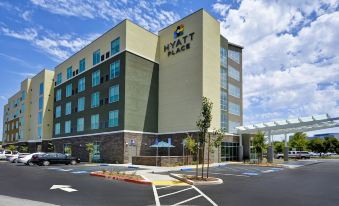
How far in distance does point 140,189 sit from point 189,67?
88.8 feet

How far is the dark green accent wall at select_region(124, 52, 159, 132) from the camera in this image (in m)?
41.6

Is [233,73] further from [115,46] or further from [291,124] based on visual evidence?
[115,46]

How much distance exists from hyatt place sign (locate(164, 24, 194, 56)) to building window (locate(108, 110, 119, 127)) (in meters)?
11.4

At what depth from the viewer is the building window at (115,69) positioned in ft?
143

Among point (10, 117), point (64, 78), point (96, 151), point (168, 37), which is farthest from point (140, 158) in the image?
point (10, 117)

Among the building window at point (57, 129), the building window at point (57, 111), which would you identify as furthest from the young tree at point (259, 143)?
the building window at point (57, 111)

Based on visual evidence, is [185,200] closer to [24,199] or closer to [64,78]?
[24,199]

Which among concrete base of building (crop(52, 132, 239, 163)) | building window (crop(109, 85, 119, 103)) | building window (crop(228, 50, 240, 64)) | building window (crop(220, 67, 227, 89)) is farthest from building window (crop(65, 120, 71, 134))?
building window (crop(228, 50, 240, 64))

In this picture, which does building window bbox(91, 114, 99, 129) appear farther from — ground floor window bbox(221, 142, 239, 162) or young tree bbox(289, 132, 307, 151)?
young tree bbox(289, 132, 307, 151)

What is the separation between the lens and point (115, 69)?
4412 cm

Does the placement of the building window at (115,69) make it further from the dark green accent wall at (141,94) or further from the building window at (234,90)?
the building window at (234,90)

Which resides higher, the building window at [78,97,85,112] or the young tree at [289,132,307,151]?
the building window at [78,97,85,112]

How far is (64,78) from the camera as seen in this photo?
59.4 metres

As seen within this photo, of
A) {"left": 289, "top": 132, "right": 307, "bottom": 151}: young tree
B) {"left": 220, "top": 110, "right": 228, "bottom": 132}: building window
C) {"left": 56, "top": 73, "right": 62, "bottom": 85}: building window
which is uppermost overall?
{"left": 56, "top": 73, "right": 62, "bottom": 85}: building window
